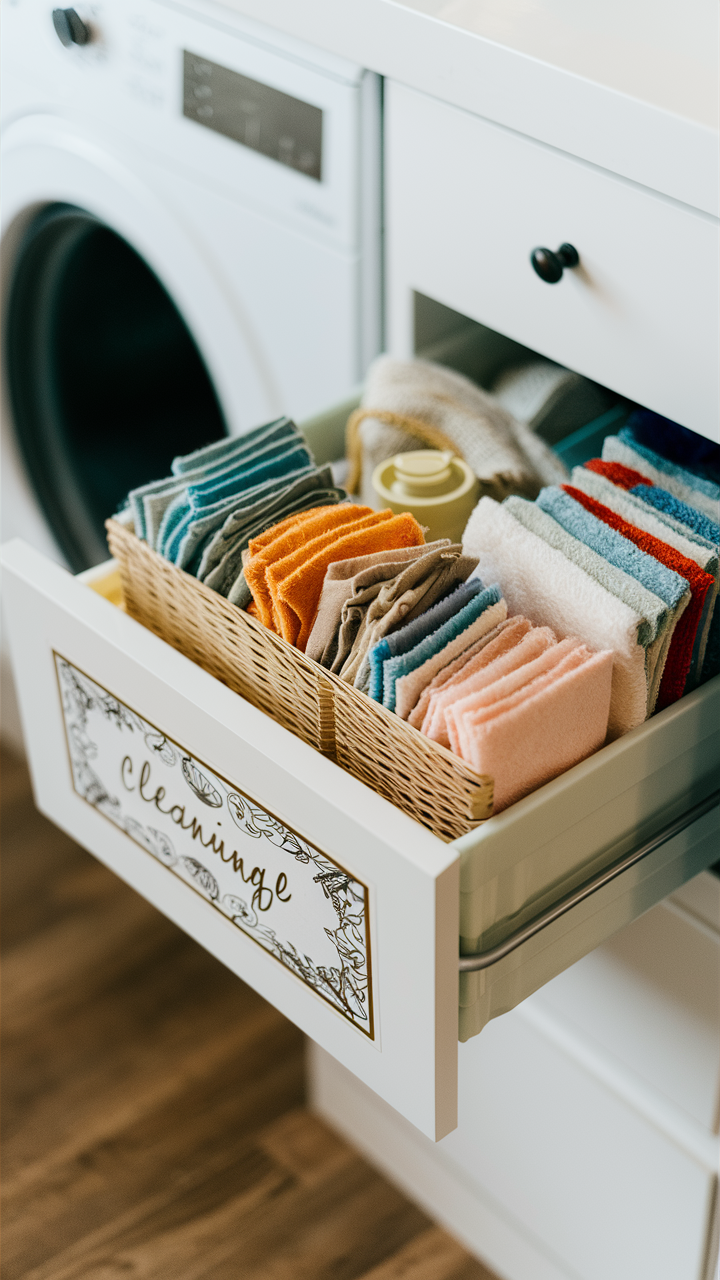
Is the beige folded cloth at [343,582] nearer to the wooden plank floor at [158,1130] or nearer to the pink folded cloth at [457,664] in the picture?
the pink folded cloth at [457,664]

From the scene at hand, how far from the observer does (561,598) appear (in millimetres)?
618

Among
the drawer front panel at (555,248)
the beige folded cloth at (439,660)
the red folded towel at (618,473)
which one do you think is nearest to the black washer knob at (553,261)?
the drawer front panel at (555,248)

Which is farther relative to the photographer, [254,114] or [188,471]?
[254,114]

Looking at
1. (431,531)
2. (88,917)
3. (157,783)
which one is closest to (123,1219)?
(88,917)

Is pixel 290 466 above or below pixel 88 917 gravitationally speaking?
above

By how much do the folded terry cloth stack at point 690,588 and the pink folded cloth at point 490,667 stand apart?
0.06 metres

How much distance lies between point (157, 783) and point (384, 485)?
0.22 meters

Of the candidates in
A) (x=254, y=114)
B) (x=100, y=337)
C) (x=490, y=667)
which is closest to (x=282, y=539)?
(x=490, y=667)

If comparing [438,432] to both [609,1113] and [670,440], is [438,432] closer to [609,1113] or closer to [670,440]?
[670,440]

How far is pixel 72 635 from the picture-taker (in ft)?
2.28

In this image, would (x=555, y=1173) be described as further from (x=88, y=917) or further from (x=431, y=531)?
(x=88, y=917)

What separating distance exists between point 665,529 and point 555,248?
18 centimetres

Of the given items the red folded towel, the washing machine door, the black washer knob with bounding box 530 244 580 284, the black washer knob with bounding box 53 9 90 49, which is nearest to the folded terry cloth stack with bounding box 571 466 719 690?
the red folded towel

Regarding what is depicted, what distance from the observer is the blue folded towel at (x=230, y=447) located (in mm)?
715
